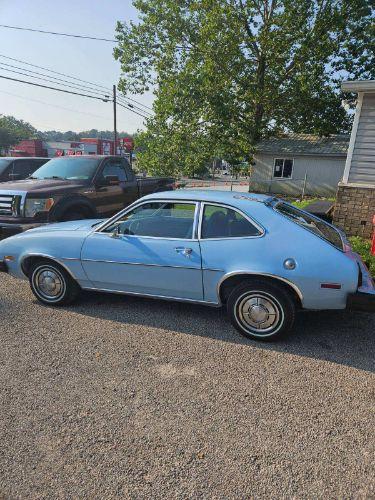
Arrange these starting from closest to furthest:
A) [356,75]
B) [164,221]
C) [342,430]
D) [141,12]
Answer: [342,430] → [164,221] → [356,75] → [141,12]

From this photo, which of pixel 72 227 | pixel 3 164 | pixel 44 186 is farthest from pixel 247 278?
pixel 3 164

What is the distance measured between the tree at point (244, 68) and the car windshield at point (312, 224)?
16.8 m

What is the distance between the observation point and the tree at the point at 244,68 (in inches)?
722

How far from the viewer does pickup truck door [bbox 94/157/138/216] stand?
285 inches

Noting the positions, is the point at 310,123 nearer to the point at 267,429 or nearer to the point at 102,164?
the point at 102,164

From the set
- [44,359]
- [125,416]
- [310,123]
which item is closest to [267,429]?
[125,416]

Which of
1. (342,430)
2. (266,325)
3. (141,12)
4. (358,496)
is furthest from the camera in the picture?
(141,12)

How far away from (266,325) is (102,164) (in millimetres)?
5449

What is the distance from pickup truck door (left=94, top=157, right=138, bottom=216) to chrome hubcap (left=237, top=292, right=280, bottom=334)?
461cm

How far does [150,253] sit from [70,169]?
4.55 metres

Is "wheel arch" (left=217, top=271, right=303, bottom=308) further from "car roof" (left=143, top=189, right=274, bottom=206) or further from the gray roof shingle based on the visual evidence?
the gray roof shingle

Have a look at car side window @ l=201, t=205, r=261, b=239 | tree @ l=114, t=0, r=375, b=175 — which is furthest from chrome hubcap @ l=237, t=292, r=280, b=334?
tree @ l=114, t=0, r=375, b=175

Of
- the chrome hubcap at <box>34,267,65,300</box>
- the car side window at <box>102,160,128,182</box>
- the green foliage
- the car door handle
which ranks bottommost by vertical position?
the chrome hubcap at <box>34,267,65,300</box>

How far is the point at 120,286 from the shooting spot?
158 inches
